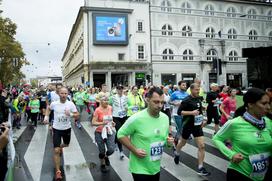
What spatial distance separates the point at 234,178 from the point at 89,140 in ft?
26.3

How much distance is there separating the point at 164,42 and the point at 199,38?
6011mm

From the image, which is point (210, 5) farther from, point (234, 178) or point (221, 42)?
point (234, 178)

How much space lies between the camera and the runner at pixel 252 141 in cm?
315

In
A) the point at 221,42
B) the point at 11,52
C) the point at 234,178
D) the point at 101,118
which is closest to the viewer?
the point at 234,178

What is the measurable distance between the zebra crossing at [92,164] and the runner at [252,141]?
9.35 ft

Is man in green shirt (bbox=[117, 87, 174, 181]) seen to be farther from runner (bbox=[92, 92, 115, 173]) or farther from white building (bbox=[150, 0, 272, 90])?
white building (bbox=[150, 0, 272, 90])

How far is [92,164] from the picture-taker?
24.3 ft

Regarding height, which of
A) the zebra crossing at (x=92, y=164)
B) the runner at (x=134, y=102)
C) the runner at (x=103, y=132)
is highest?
the runner at (x=134, y=102)

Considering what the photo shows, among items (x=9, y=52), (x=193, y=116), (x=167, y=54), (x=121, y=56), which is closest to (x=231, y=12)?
(x=167, y=54)

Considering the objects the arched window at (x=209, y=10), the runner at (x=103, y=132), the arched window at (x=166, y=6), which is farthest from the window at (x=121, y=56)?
the runner at (x=103, y=132)

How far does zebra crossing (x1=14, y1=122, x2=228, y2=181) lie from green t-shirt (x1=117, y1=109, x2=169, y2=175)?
8.75ft

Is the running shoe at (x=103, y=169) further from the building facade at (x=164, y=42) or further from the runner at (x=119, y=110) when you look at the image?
the building facade at (x=164, y=42)

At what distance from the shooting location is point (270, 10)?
2064 inches

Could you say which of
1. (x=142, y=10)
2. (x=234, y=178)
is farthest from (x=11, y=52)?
(x=234, y=178)
